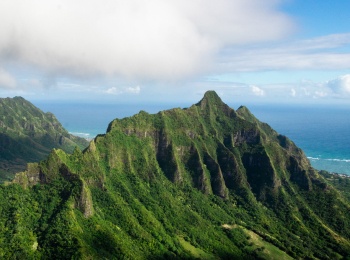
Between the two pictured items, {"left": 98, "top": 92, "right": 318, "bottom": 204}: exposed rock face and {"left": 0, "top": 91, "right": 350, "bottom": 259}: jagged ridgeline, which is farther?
{"left": 98, "top": 92, "right": 318, "bottom": 204}: exposed rock face

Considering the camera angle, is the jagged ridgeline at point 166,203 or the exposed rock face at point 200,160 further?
the exposed rock face at point 200,160

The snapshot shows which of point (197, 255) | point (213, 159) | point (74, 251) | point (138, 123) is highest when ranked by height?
point (138, 123)

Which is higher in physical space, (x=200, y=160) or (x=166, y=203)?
(x=200, y=160)

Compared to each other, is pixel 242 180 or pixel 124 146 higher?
pixel 124 146

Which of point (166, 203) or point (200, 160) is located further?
point (200, 160)

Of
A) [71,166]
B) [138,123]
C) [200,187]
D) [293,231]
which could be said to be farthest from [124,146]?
[293,231]

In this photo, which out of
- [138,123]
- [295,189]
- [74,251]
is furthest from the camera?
[295,189]

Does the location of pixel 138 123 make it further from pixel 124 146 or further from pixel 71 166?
pixel 71 166

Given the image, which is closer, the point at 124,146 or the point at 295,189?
the point at 124,146
